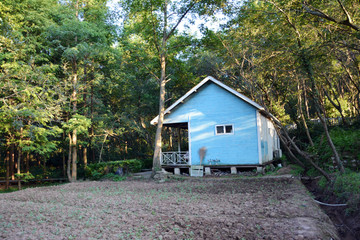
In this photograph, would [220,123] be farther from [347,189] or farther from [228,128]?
[347,189]

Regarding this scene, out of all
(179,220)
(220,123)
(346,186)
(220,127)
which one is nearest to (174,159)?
(220,127)

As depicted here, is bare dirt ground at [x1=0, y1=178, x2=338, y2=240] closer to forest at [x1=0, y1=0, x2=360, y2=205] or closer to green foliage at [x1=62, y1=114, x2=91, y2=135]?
forest at [x1=0, y1=0, x2=360, y2=205]

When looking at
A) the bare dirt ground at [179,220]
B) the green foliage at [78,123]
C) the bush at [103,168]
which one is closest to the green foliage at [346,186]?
the bare dirt ground at [179,220]

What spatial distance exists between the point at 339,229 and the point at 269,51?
7.37 meters

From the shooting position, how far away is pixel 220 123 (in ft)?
53.7

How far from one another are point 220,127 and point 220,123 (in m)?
0.26

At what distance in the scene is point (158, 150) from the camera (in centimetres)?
1739

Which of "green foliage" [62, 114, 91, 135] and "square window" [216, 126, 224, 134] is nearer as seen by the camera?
"square window" [216, 126, 224, 134]

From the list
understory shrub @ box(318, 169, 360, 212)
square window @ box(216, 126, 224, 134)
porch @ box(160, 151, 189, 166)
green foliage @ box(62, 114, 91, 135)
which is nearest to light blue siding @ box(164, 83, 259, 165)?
square window @ box(216, 126, 224, 134)

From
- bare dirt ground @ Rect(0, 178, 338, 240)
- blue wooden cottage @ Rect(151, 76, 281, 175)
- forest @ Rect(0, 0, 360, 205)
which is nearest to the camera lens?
bare dirt ground @ Rect(0, 178, 338, 240)

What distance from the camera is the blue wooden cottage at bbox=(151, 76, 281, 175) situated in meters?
15.7

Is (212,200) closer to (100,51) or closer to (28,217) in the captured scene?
(28,217)

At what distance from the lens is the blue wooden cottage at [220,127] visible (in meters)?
15.7

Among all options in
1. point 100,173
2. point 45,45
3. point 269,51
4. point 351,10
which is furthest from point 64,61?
point 351,10
